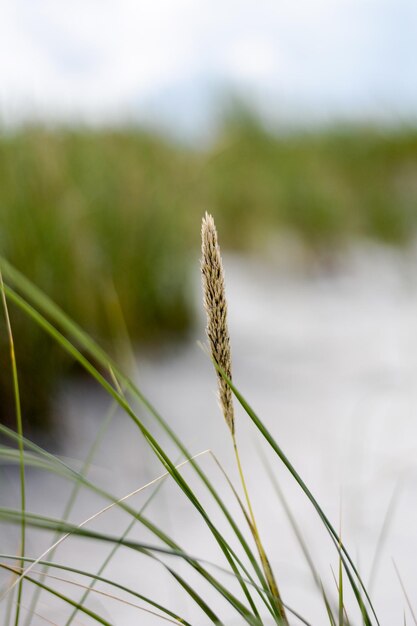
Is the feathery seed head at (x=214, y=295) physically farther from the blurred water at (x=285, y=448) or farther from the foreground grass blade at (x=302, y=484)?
the blurred water at (x=285, y=448)

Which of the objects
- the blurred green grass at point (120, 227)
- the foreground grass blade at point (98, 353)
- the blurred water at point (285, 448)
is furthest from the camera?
the blurred green grass at point (120, 227)

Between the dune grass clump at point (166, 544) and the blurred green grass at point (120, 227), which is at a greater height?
the blurred green grass at point (120, 227)

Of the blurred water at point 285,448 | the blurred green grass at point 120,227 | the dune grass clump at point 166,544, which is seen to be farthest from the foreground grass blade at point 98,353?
the blurred green grass at point 120,227

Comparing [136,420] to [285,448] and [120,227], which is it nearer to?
[285,448]

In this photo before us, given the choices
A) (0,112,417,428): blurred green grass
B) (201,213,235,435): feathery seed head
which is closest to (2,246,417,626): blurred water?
(0,112,417,428): blurred green grass

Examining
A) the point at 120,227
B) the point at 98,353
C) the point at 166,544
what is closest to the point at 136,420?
the point at 98,353

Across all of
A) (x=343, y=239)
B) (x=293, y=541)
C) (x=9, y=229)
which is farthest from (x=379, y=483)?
(x=343, y=239)

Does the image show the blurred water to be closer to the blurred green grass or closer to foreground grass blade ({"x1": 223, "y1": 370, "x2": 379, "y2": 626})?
the blurred green grass

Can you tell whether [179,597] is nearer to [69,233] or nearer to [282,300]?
[69,233]
